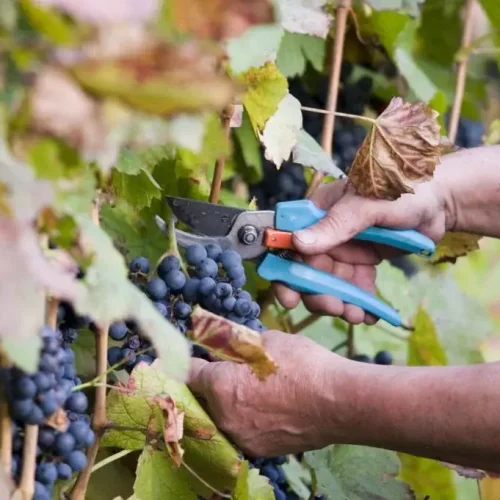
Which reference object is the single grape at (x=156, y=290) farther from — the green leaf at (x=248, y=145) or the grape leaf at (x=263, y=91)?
the green leaf at (x=248, y=145)

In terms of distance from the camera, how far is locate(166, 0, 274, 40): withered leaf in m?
0.49

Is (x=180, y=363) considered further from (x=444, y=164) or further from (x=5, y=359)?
(x=444, y=164)

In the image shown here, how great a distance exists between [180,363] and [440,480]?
907mm

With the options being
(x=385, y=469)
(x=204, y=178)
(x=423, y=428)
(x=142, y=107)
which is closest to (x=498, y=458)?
(x=423, y=428)

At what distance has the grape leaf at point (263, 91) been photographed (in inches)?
39.9

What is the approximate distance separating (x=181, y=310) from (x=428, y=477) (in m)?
0.70

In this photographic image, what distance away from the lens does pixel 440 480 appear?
1.42m

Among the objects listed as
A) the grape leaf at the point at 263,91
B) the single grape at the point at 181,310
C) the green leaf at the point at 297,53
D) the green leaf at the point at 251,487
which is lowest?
the green leaf at the point at 251,487

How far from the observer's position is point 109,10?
0.43 m

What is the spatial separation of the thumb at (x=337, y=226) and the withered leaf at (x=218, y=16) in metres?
0.60

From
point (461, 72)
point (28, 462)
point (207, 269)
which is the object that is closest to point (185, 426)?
point (207, 269)

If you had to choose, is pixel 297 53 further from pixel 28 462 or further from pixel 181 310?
pixel 28 462

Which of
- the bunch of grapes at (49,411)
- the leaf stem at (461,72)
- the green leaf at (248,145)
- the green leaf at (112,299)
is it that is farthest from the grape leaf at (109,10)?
the leaf stem at (461,72)

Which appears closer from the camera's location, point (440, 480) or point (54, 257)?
point (54, 257)
